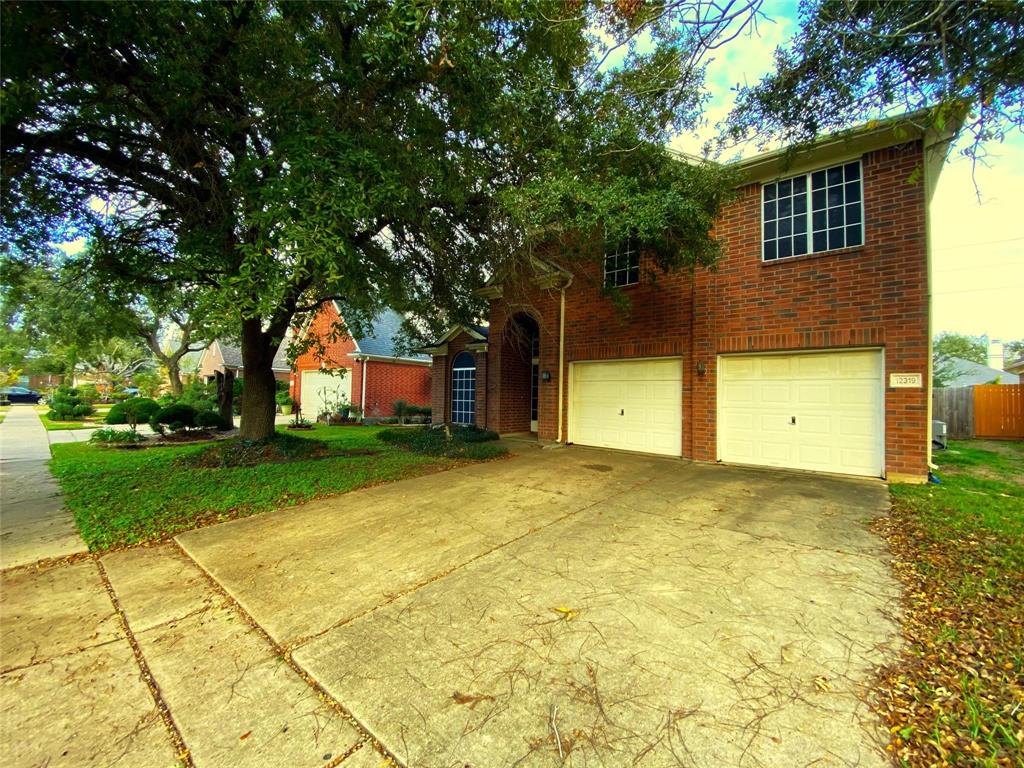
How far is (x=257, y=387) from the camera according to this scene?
877 cm

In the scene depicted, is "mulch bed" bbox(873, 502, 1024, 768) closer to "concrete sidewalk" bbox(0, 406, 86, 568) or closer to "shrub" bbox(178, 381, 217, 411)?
"concrete sidewalk" bbox(0, 406, 86, 568)

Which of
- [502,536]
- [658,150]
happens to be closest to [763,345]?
[658,150]

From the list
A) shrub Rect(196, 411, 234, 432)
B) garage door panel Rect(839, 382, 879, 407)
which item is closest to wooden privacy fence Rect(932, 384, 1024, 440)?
garage door panel Rect(839, 382, 879, 407)

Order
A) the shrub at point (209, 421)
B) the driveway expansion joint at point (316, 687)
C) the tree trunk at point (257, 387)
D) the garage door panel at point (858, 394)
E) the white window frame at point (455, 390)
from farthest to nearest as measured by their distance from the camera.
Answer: the white window frame at point (455, 390) < the shrub at point (209, 421) < the tree trunk at point (257, 387) < the garage door panel at point (858, 394) < the driveway expansion joint at point (316, 687)

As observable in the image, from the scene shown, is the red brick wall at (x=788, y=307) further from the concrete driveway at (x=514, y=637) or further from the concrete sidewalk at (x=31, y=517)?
the concrete sidewalk at (x=31, y=517)

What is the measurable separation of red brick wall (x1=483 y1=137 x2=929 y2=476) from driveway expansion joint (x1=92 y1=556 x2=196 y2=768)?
27.3 feet

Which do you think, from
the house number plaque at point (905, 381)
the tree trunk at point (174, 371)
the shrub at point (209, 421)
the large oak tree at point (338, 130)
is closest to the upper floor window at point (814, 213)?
the large oak tree at point (338, 130)

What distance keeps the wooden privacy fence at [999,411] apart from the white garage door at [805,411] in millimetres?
10306

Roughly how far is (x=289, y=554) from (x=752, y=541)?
4422 millimetres

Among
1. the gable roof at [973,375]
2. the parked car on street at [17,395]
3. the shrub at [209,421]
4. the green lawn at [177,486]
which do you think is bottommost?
the green lawn at [177,486]

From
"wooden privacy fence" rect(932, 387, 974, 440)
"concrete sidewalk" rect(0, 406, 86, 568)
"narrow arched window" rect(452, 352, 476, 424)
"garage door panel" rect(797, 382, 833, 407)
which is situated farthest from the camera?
"narrow arched window" rect(452, 352, 476, 424)

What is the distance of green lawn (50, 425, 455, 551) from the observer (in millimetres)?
4723

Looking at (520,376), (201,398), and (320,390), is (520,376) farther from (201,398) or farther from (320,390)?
(201,398)

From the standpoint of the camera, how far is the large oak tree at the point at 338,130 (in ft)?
14.2
